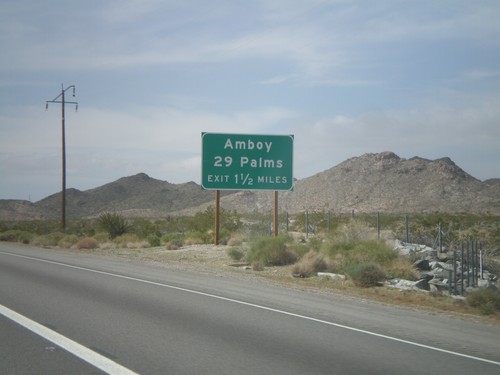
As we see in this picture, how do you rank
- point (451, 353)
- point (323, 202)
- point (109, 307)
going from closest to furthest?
point (451, 353), point (109, 307), point (323, 202)

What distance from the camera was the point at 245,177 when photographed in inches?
1120

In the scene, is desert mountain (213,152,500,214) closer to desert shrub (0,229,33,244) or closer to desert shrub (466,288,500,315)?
desert shrub (0,229,33,244)

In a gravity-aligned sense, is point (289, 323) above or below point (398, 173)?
below

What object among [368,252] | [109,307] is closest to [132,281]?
[109,307]

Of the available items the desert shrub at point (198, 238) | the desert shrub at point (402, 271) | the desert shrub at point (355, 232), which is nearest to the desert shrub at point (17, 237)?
the desert shrub at point (198, 238)

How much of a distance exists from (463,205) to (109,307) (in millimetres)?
78605

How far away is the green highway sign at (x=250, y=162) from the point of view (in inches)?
1120

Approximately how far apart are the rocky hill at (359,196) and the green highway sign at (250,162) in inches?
2254

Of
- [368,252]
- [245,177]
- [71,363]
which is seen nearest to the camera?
[71,363]

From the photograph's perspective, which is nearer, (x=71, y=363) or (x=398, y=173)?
(x=71, y=363)

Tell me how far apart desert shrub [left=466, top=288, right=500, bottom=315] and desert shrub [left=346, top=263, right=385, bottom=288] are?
12.6ft

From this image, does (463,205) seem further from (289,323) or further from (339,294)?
(289,323)

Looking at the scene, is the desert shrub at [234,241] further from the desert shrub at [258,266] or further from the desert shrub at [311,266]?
the desert shrub at [311,266]

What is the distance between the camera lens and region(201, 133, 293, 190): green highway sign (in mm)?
28438
